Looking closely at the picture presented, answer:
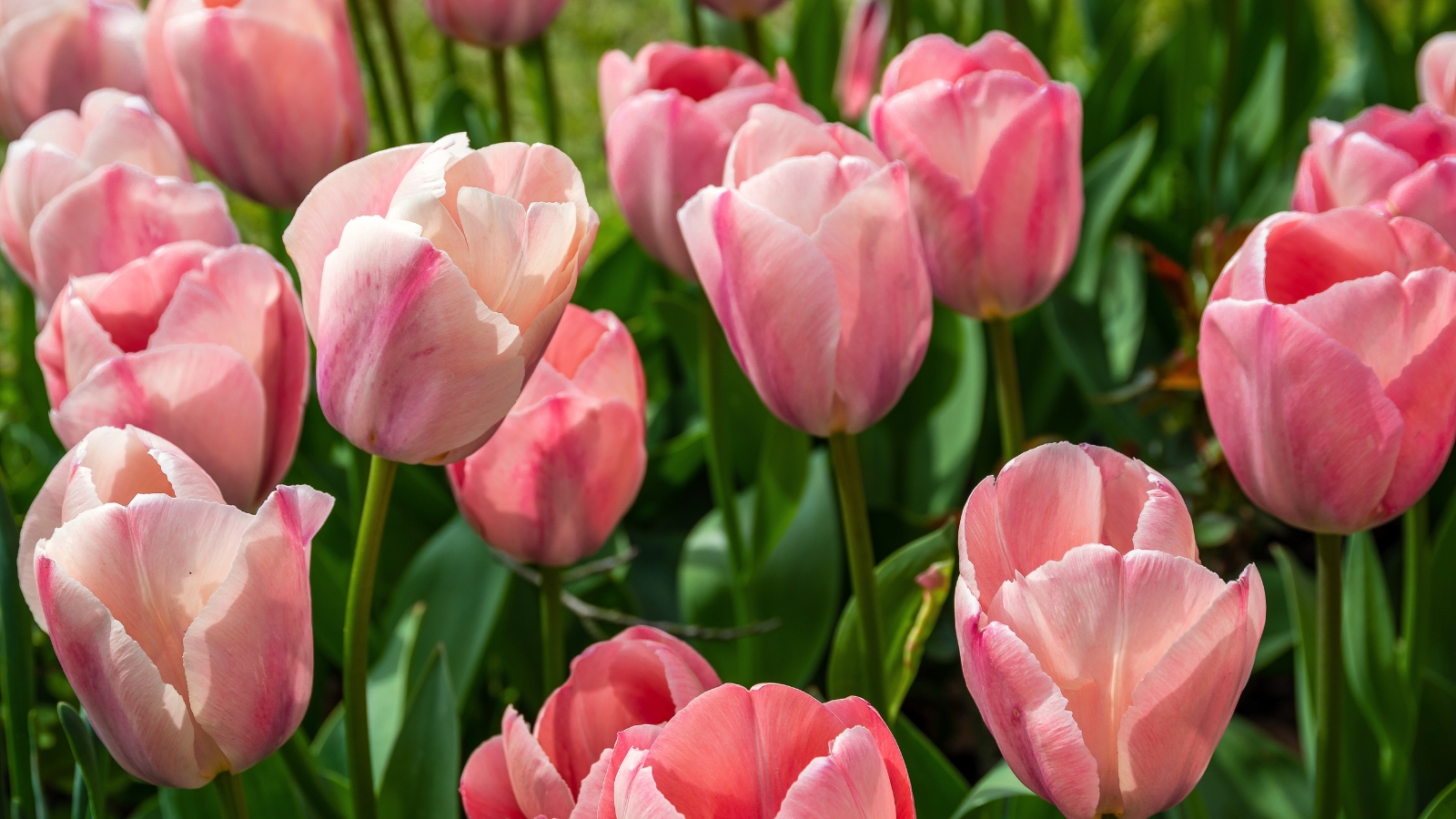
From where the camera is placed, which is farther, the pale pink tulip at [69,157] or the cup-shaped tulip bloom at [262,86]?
the cup-shaped tulip bloom at [262,86]

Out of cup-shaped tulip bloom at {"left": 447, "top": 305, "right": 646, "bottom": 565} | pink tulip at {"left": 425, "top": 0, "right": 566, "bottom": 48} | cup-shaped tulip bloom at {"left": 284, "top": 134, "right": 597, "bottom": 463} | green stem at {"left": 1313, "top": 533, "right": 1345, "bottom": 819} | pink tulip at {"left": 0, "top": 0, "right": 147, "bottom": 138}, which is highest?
cup-shaped tulip bloom at {"left": 284, "top": 134, "right": 597, "bottom": 463}

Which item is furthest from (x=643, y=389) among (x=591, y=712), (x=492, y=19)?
(x=492, y=19)

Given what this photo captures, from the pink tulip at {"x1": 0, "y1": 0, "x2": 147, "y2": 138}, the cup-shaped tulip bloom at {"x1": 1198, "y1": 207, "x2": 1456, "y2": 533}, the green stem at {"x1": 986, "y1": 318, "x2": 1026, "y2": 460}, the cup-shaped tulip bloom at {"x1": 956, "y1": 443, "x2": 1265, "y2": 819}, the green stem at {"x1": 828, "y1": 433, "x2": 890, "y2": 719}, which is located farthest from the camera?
the pink tulip at {"x1": 0, "y1": 0, "x2": 147, "y2": 138}

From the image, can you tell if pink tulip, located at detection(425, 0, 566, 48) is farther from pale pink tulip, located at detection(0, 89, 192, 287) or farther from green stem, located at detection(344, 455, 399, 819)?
green stem, located at detection(344, 455, 399, 819)

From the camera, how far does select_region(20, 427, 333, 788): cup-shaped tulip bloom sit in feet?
1.65

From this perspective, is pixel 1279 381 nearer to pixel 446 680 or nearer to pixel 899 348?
pixel 899 348

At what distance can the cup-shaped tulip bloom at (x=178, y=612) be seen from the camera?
1.65 ft

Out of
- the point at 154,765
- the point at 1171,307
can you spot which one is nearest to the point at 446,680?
the point at 154,765

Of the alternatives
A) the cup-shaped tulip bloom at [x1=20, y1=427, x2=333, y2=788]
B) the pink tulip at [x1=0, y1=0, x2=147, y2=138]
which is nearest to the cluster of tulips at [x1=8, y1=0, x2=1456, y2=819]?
the cup-shaped tulip bloom at [x1=20, y1=427, x2=333, y2=788]

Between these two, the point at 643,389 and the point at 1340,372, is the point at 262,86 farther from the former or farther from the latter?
the point at 1340,372

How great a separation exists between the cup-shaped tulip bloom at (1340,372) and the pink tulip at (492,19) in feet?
2.50

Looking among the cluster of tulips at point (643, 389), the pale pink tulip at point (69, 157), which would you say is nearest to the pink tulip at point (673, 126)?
the cluster of tulips at point (643, 389)

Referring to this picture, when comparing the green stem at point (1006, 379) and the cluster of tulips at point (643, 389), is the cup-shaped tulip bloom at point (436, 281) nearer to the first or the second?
the cluster of tulips at point (643, 389)

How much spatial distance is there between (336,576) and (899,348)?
23.7 inches
